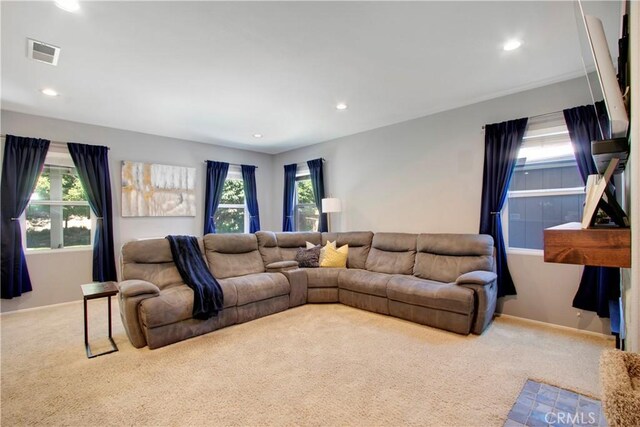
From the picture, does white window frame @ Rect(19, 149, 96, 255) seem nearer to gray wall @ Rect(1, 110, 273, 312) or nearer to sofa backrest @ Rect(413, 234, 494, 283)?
gray wall @ Rect(1, 110, 273, 312)

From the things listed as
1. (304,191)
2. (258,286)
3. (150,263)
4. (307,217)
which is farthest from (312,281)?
(304,191)

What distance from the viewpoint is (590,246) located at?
111 cm

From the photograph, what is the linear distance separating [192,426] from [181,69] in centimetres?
291

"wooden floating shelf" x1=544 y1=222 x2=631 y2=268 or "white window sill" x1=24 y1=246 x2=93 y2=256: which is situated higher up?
"wooden floating shelf" x1=544 y1=222 x2=631 y2=268

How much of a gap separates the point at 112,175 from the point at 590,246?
556 cm

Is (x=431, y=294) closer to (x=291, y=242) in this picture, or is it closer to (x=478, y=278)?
(x=478, y=278)

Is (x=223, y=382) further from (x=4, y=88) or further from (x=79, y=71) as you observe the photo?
(x=4, y=88)

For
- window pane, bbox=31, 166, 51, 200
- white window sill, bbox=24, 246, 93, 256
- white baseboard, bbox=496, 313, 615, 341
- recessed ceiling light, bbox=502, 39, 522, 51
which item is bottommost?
white baseboard, bbox=496, 313, 615, 341

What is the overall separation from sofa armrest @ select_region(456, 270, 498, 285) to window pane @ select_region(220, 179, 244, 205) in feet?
15.1

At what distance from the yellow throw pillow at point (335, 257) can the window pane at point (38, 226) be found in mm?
3983

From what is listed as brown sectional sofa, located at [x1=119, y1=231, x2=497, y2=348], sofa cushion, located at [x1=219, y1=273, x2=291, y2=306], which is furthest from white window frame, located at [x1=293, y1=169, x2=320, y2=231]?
sofa cushion, located at [x1=219, y1=273, x2=291, y2=306]

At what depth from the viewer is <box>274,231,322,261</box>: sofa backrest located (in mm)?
4656

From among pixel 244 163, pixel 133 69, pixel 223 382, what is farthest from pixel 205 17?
pixel 244 163

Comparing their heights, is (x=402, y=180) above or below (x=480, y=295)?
above
